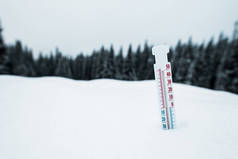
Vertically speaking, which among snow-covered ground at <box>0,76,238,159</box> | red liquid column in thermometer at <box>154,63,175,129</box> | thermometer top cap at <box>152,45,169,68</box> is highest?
thermometer top cap at <box>152,45,169,68</box>

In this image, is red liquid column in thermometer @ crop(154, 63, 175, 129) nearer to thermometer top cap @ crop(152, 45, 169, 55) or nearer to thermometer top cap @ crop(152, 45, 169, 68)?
thermometer top cap @ crop(152, 45, 169, 68)

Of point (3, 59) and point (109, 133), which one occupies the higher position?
point (3, 59)

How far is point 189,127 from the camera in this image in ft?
7.01

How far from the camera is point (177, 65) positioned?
29703mm

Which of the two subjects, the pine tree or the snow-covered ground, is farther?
the pine tree

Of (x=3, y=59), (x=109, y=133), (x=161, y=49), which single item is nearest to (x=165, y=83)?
(x=161, y=49)

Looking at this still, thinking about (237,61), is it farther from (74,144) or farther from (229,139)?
(74,144)

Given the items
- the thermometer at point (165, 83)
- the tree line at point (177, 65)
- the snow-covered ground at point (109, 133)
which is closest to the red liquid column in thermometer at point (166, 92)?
the thermometer at point (165, 83)

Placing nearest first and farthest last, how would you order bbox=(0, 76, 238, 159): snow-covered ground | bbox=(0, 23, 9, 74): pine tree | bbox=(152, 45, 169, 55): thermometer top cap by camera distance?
bbox=(0, 76, 238, 159): snow-covered ground, bbox=(152, 45, 169, 55): thermometer top cap, bbox=(0, 23, 9, 74): pine tree

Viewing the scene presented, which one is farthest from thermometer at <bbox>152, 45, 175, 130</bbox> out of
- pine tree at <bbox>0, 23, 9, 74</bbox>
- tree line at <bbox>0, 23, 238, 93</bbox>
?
pine tree at <bbox>0, 23, 9, 74</bbox>

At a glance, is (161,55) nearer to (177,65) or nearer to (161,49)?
(161,49)

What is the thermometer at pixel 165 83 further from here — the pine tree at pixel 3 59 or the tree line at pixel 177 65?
the pine tree at pixel 3 59

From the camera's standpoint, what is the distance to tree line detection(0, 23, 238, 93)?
21047 millimetres

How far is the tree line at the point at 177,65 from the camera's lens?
69.1 ft
